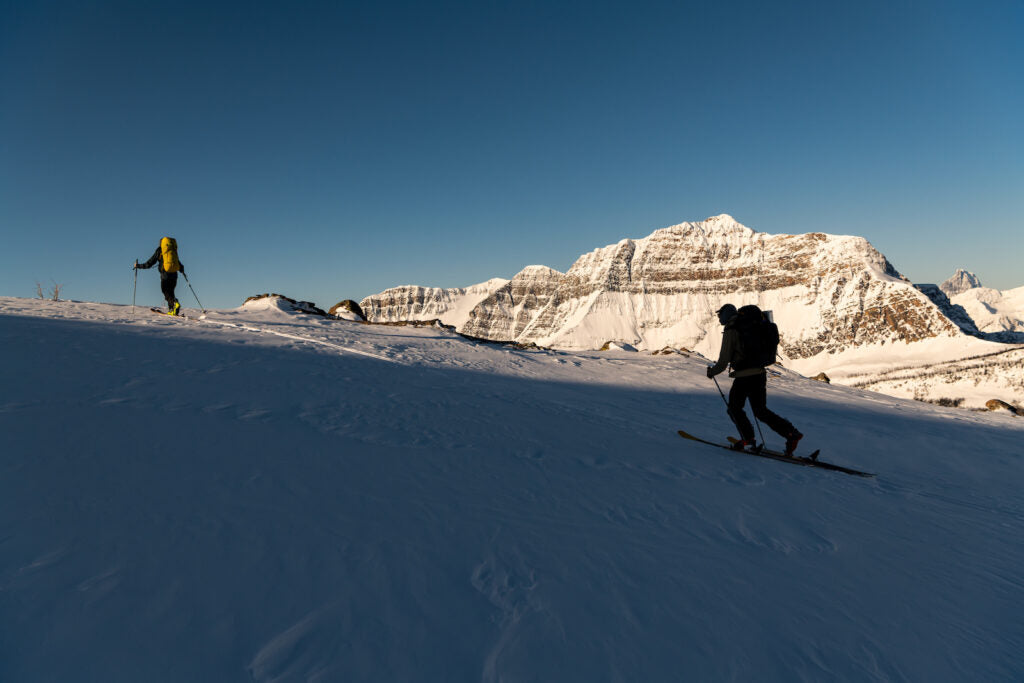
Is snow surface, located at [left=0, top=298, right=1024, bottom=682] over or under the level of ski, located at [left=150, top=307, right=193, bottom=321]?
under

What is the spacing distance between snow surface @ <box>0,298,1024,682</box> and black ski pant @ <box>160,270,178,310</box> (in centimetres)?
799

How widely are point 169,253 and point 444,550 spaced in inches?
613

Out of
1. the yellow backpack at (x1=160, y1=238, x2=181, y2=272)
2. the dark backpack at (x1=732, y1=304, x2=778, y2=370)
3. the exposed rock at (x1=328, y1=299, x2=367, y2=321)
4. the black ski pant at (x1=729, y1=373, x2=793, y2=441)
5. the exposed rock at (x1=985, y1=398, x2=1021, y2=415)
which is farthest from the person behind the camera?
the exposed rock at (x1=985, y1=398, x2=1021, y2=415)

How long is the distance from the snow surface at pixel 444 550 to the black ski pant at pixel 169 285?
315 inches

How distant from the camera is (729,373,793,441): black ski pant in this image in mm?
6441

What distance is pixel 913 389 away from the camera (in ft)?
443

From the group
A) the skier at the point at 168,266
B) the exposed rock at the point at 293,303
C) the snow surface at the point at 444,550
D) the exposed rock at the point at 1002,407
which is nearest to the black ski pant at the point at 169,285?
the skier at the point at 168,266

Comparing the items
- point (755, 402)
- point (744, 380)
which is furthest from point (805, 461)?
point (744, 380)

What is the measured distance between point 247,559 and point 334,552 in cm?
47

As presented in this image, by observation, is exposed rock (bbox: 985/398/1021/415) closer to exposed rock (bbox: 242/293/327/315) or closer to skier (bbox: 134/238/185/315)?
exposed rock (bbox: 242/293/327/315)

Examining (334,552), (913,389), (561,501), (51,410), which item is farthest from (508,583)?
(913,389)

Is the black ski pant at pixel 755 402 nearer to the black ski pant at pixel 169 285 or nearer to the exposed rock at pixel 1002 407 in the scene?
the black ski pant at pixel 169 285

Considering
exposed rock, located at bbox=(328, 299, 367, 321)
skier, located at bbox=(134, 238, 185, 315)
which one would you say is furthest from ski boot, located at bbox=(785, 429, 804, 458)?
exposed rock, located at bbox=(328, 299, 367, 321)

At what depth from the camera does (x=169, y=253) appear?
13789 mm
